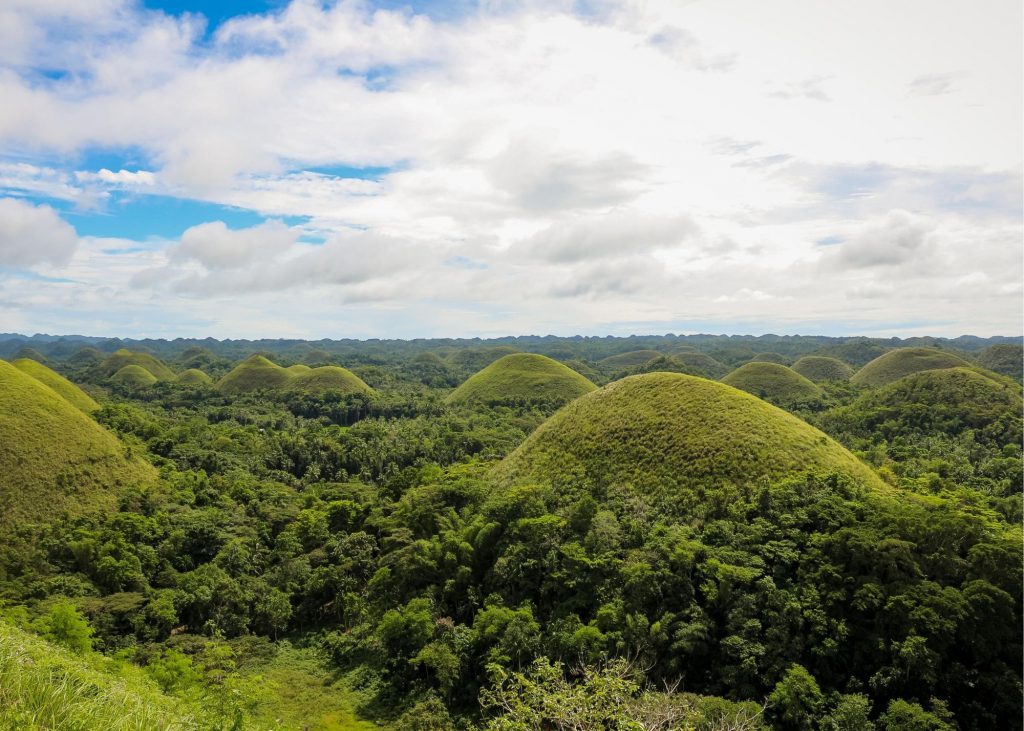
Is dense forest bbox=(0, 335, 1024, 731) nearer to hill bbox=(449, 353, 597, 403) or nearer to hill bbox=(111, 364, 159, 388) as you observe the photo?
hill bbox=(449, 353, 597, 403)

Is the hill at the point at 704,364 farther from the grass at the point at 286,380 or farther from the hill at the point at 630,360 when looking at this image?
the grass at the point at 286,380

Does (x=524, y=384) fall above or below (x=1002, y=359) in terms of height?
below

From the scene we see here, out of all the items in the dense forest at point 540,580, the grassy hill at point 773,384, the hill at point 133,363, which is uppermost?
the hill at point 133,363

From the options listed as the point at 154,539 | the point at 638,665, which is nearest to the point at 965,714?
the point at 638,665

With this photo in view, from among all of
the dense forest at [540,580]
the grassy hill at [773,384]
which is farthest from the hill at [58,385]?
the grassy hill at [773,384]

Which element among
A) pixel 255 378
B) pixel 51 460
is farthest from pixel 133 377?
pixel 51 460

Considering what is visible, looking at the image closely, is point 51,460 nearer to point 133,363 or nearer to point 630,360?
point 133,363

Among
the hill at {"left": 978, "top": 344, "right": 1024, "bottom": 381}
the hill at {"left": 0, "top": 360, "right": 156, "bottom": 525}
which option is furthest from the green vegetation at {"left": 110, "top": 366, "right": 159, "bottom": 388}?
the hill at {"left": 978, "top": 344, "right": 1024, "bottom": 381}
